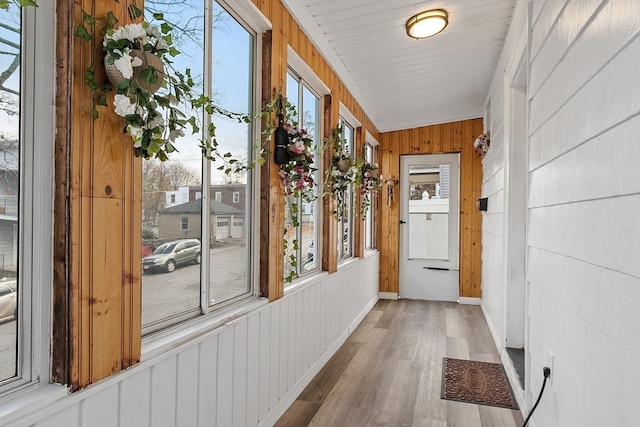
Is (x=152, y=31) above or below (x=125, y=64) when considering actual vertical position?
above

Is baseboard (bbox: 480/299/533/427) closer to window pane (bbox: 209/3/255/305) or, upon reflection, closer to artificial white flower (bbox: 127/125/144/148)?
window pane (bbox: 209/3/255/305)

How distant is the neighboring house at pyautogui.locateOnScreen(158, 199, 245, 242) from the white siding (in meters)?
1.48

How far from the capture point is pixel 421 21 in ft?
8.66

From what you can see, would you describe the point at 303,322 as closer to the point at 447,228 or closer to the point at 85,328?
the point at 85,328

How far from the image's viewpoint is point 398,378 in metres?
2.91

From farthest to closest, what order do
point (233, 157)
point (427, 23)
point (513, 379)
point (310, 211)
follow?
1. point (310, 211)
2. point (513, 379)
3. point (427, 23)
4. point (233, 157)

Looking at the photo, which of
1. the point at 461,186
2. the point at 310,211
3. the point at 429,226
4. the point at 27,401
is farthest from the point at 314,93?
the point at 429,226

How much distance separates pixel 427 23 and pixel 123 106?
7.41 feet

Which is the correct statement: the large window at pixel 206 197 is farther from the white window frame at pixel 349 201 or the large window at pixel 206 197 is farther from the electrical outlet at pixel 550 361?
the white window frame at pixel 349 201

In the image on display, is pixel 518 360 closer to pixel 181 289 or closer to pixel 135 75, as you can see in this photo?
pixel 181 289

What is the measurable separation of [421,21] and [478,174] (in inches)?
121

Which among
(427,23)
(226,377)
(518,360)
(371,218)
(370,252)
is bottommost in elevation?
(518,360)

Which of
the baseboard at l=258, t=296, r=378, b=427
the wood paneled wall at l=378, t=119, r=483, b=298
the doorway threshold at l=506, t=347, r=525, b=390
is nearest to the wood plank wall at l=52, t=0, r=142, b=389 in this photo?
the baseboard at l=258, t=296, r=378, b=427

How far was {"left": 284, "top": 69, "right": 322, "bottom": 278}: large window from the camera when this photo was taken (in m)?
2.55
